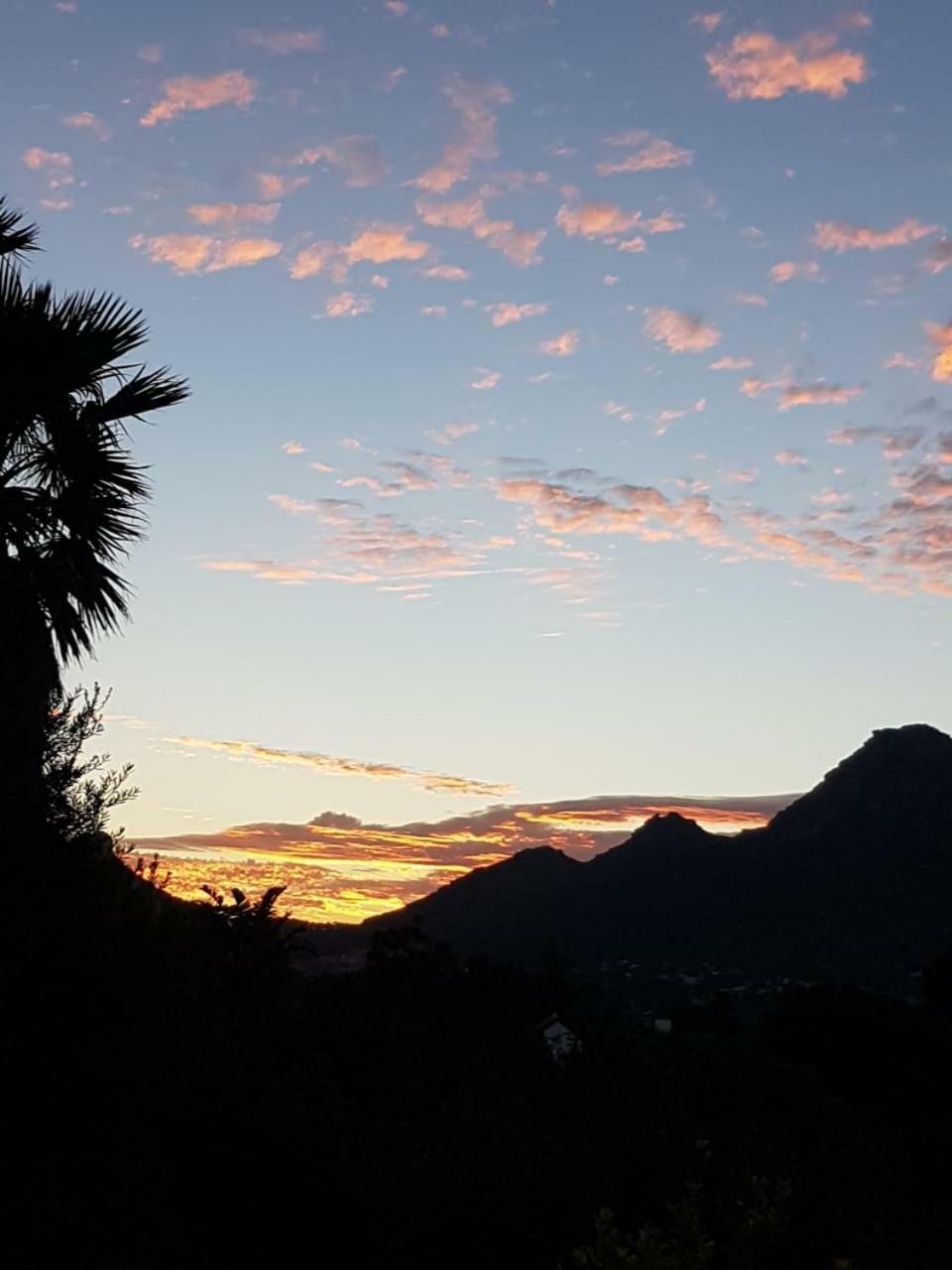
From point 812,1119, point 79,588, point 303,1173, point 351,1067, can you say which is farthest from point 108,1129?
point 351,1067

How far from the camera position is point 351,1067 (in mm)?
24438

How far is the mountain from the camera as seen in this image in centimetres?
15288

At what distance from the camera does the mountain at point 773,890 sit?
15288 cm

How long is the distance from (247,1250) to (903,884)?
16004 centimetres

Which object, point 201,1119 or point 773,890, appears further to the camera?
point 773,890

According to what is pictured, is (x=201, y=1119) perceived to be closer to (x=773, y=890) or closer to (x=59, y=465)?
(x=59, y=465)

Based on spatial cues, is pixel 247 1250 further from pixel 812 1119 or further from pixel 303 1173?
pixel 812 1119

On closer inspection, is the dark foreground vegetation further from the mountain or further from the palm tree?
the mountain

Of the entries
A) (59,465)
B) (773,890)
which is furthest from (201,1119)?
(773,890)

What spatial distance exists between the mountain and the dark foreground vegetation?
138 m

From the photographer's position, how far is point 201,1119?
1021cm

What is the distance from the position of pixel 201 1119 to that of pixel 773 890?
170 m

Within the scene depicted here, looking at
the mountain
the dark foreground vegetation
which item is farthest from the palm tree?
the mountain

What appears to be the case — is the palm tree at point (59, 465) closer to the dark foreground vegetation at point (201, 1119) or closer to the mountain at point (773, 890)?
the dark foreground vegetation at point (201, 1119)
